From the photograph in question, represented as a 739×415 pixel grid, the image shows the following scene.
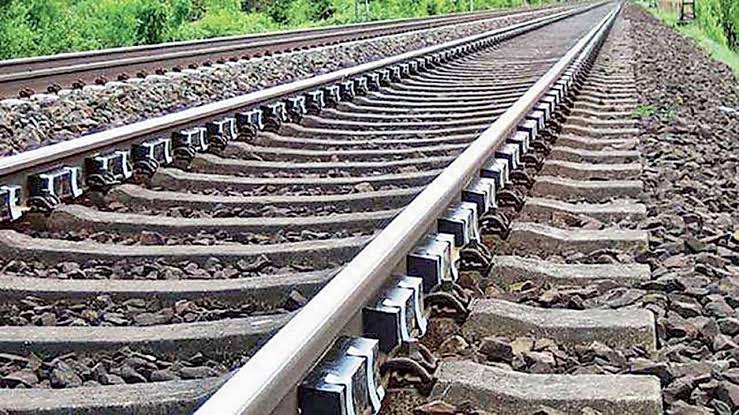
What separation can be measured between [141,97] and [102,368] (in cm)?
518

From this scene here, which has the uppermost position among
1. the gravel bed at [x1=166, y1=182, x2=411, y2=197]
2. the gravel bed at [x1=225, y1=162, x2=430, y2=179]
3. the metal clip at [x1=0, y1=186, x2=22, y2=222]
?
the metal clip at [x1=0, y1=186, x2=22, y2=222]

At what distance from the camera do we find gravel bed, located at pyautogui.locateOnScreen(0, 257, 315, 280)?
3184 millimetres

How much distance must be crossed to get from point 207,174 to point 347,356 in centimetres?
274

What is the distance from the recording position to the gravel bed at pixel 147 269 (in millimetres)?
3184

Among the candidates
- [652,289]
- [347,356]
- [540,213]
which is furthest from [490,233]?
[347,356]

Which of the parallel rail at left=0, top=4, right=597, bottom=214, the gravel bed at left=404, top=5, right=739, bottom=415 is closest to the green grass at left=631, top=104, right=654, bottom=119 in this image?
the gravel bed at left=404, top=5, right=739, bottom=415

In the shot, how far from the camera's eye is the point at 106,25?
1697 centimetres

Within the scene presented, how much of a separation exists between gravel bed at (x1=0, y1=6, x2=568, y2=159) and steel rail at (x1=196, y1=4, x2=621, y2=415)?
295 cm

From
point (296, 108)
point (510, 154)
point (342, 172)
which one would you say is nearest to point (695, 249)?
point (510, 154)

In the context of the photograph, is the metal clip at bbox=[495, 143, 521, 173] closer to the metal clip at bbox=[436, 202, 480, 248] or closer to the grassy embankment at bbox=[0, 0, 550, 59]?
the metal clip at bbox=[436, 202, 480, 248]

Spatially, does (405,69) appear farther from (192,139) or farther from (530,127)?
(192,139)

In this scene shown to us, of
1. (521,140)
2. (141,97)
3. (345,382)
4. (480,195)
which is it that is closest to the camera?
(345,382)

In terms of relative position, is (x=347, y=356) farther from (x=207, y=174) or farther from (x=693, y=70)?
(x=693, y=70)

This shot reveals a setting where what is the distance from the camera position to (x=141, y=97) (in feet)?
24.2
